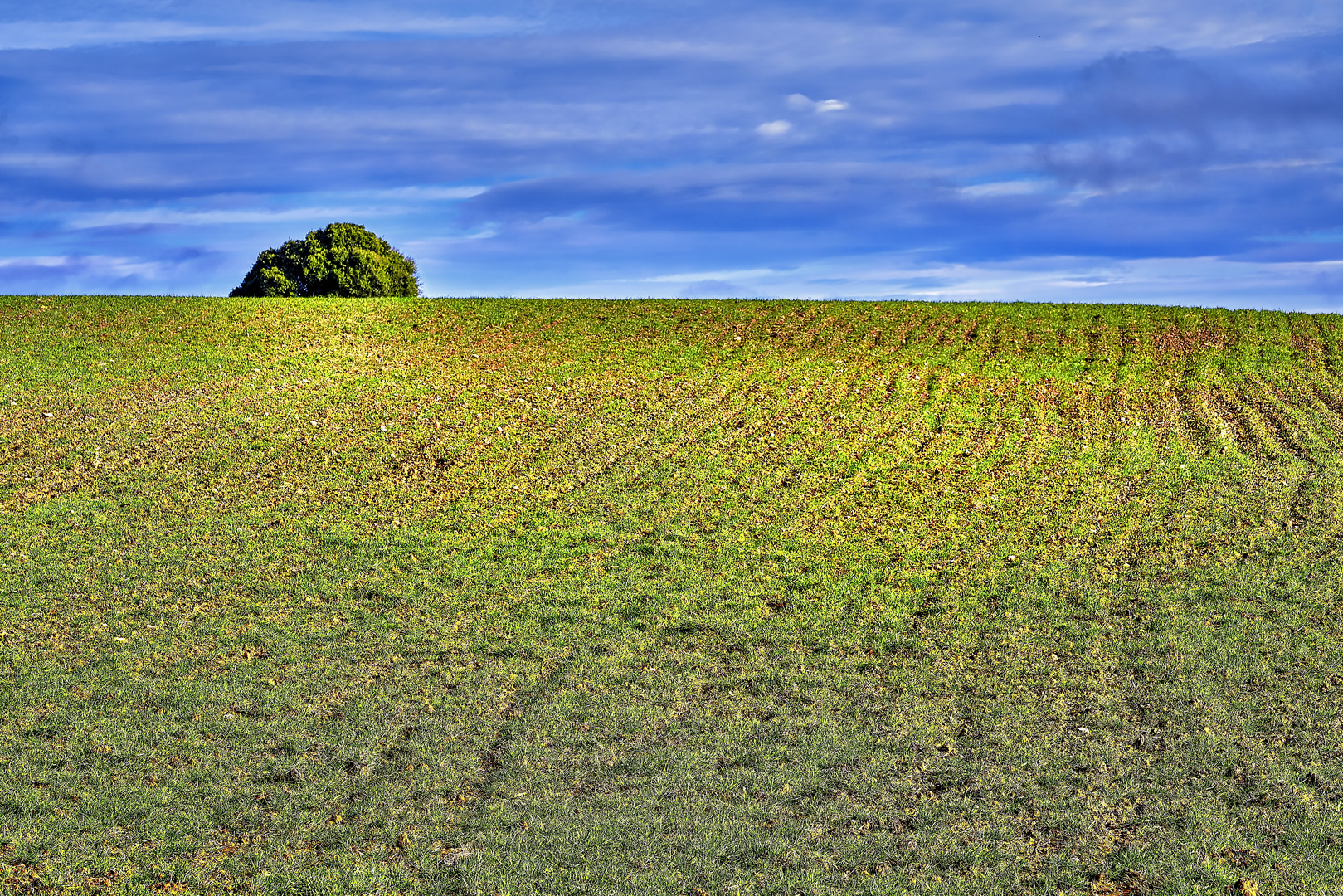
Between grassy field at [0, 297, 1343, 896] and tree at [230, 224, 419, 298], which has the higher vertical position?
tree at [230, 224, 419, 298]

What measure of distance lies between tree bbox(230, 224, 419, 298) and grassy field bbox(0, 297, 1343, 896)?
18154 mm

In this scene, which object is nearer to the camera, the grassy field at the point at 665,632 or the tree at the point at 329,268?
the grassy field at the point at 665,632

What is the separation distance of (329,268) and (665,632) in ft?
120

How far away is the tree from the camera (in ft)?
142

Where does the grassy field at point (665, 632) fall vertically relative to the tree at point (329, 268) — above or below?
below

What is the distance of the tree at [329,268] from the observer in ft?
142

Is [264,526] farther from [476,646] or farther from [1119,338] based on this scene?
[1119,338]

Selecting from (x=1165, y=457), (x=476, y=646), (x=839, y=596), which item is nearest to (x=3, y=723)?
(x=476, y=646)

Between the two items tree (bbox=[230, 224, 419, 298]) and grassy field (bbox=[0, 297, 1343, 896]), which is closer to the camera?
grassy field (bbox=[0, 297, 1343, 896])

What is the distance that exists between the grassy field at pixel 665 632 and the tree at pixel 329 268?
18154 mm

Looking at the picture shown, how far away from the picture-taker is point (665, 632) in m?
11.7

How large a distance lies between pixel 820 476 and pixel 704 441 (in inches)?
112

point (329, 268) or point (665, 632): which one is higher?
point (329, 268)

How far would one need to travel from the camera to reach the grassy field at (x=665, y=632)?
742cm
